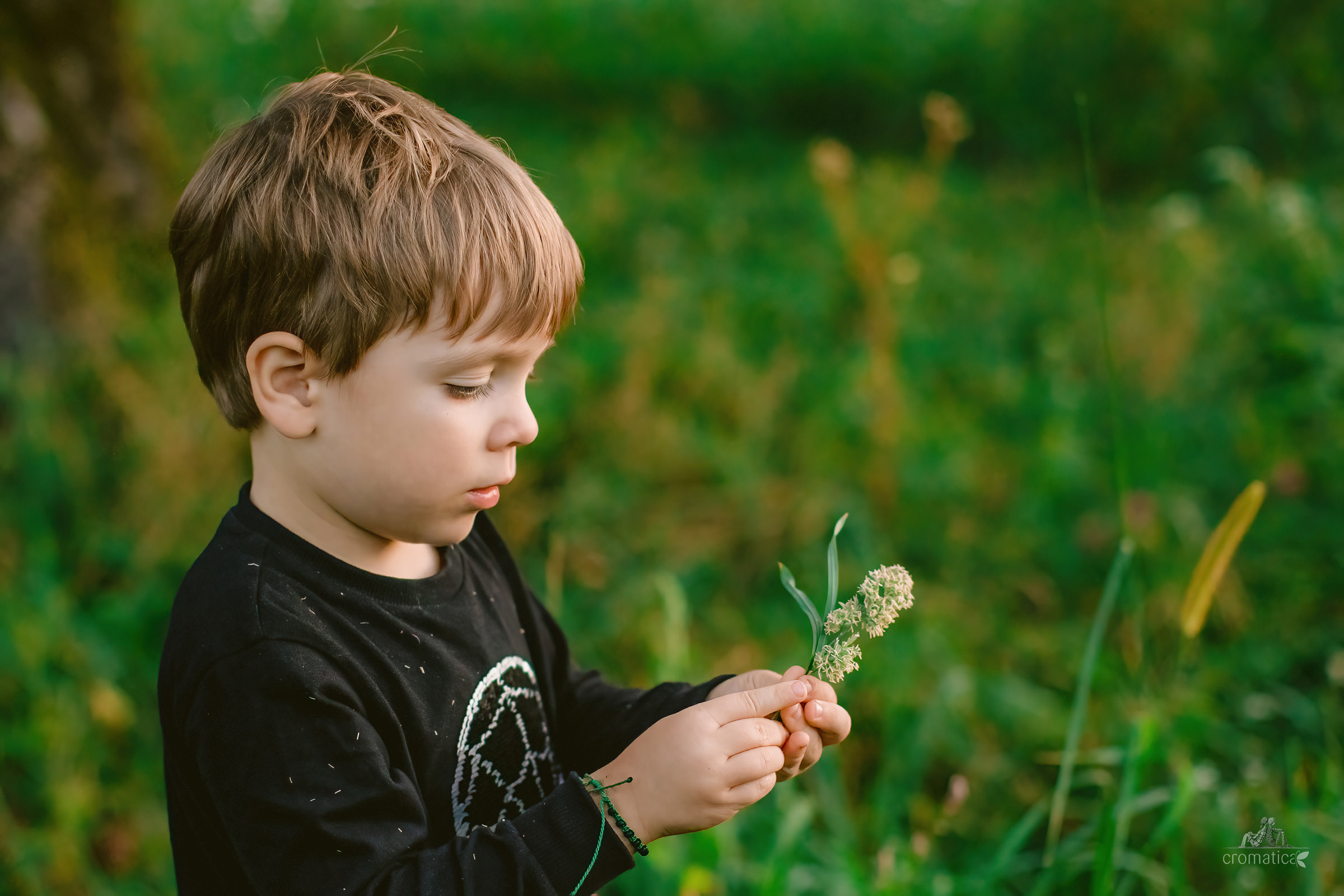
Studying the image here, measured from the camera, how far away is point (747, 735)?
954mm

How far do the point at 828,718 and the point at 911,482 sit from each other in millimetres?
2081

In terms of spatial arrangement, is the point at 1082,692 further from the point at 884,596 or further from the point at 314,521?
the point at 314,521

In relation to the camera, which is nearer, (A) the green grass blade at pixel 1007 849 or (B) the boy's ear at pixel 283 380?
(B) the boy's ear at pixel 283 380

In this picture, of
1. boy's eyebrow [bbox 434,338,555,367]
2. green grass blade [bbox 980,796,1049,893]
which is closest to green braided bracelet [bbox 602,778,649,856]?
boy's eyebrow [bbox 434,338,555,367]

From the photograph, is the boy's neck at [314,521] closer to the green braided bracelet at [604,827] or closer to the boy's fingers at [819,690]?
the green braided bracelet at [604,827]

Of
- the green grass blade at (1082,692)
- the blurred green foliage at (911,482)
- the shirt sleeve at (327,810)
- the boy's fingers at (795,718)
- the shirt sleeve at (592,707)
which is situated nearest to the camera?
the shirt sleeve at (327,810)

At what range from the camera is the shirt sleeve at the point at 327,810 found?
88 cm

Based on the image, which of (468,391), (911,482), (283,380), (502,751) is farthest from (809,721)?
(911,482)

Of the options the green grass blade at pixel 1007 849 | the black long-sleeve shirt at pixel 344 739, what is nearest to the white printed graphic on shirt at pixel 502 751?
the black long-sleeve shirt at pixel 344 739

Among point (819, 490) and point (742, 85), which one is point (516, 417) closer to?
point (819, 490)

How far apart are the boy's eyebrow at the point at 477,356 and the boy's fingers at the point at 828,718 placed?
452mm

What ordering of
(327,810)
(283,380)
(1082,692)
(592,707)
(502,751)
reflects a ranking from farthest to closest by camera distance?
1. (1082,692)
2. (592,707)
3. (502,751)
4. (283,380)
5. (327,810)

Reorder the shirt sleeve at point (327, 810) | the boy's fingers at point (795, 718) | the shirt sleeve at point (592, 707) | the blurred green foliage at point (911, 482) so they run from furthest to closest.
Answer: the blurred green foliage at point (911, 482) → the shirt sleeve at point (592, 707) → the boy's fingers at point (795, 718) → the shirt sleeve at point (327, 810)

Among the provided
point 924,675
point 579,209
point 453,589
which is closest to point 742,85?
point 579,209
